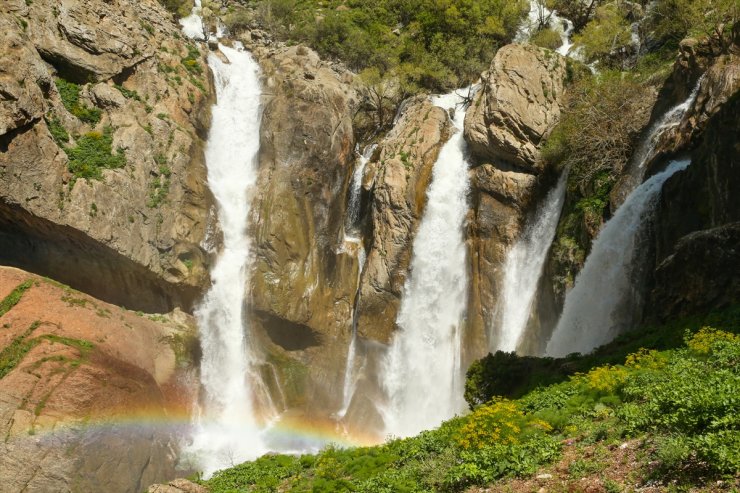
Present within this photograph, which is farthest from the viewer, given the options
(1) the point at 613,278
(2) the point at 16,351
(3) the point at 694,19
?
(3) the point at 694,19

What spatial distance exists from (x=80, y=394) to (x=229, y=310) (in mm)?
10880

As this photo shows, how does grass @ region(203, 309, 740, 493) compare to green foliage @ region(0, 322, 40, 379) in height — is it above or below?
below

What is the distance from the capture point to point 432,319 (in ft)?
105

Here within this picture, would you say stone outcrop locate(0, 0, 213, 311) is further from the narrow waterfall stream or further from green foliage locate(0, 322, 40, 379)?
the narrow waterfall stream

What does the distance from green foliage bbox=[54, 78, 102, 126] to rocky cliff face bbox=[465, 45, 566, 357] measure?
21.3 metres

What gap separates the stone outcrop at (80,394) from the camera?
68.7ft

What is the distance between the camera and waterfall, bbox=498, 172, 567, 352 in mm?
28797

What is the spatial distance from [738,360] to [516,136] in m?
22.2

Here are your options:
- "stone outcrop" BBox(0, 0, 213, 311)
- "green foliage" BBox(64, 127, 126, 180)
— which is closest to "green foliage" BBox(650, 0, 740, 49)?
"stone outcrop" BBox(0, 0, 213, 311)

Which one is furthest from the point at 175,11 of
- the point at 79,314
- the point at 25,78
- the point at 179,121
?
the point at 79,314

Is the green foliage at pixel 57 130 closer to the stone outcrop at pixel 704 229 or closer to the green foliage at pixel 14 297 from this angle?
the green foliage at pixel 14 297

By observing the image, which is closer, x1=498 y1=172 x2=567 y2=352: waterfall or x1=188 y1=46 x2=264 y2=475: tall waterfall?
x1=498 y1=172 x2=567 y2=352: waterfall

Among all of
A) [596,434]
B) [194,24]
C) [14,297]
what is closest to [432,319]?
[14,297]

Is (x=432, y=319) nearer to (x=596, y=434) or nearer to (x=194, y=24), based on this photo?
(x=596, y=434)
